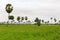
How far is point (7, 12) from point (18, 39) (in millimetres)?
83030

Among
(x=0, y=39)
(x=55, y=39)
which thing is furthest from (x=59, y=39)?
(x=0, y=39)

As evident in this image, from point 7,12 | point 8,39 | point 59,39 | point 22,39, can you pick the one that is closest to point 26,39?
point 22,39

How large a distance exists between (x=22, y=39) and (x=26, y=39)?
36.9 inches

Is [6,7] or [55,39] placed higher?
[6,7]

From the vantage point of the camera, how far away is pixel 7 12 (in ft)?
410

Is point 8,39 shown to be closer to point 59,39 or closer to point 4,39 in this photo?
point 4,39

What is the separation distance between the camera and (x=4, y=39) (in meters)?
42.9

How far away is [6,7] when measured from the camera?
429 ft

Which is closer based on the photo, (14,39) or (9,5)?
(14,39)

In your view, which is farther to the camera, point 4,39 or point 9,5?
point 9,5

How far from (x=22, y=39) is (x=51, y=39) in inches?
260

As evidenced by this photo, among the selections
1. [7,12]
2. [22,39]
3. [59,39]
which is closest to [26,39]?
[22,39]

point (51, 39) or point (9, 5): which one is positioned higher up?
point (9, 5)

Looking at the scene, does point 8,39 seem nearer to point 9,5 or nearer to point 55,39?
point 55,39
